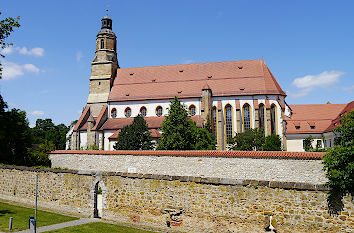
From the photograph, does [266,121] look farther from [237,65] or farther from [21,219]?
[21,219]

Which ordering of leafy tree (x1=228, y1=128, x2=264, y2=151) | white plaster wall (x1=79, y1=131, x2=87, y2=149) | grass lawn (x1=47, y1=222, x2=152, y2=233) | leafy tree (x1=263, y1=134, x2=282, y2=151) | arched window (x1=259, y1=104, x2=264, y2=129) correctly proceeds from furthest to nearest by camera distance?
white plaster wall (x1=79, y1=131, x2=87, y2=149) < arched window (x1=259, y1=104, x2=264, y2=129) < leafy tree (x1=228, y1=128, x2=264, y2=151) < leafy tree (x1=263, y1=134, x2=282, y2=151) < grass lawn (x1=47, y1=222, x2=152, y2=233)

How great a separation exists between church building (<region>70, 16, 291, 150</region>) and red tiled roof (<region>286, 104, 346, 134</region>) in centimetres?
137

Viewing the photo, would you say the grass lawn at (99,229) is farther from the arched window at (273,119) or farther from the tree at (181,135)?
the arched window at (273,119)

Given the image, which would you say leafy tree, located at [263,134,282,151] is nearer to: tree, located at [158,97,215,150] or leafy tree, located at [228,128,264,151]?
leafy tree, located at [228,128,264,151]

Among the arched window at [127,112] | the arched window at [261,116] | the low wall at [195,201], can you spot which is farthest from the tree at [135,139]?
the arched window at [261,116]

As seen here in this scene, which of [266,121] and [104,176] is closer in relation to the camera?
[104,176]

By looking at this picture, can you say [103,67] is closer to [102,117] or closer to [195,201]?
[102,117]

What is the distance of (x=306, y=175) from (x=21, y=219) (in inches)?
675

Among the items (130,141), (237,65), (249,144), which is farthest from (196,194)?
(237,65)

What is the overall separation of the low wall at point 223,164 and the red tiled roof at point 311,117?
22507mm

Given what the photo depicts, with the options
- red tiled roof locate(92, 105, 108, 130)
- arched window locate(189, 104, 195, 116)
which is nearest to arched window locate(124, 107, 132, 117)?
red tiled roof locate(92, 105, 108, 130)

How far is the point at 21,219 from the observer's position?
519 inches

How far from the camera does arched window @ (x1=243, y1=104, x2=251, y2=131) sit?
141 ft

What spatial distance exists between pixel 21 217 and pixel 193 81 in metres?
36.0
